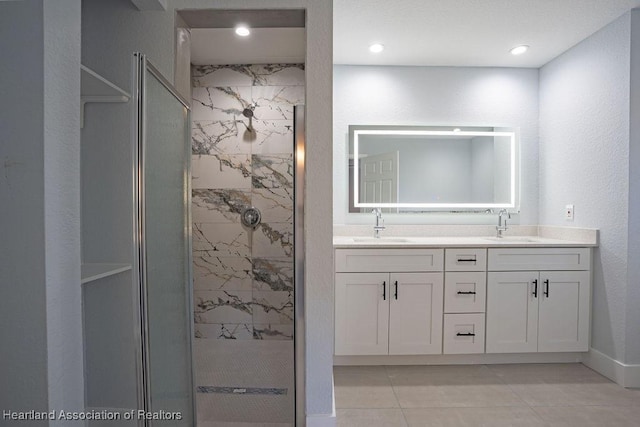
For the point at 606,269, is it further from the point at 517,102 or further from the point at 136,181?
the point at 136,181

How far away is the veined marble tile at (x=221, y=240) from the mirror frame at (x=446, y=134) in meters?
0.98

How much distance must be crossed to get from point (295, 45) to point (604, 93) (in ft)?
7.06

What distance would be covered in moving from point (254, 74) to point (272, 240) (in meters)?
1.37

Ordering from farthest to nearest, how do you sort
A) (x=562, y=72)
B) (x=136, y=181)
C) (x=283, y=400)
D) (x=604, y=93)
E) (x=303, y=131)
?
(x=562, y=72) → (x=604, y=93) → (x=283, y=400) → (x=303, y=131) → (x=136, y=181)

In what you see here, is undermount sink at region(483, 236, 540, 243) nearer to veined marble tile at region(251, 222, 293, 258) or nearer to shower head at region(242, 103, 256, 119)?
veined marble tile at region(251, 222, 293, 258)

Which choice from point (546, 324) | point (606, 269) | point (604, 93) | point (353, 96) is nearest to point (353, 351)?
point (546, 324)

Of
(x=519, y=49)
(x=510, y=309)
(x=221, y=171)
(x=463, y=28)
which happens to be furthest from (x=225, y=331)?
(x=519, y=49)

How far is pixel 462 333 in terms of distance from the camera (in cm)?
251

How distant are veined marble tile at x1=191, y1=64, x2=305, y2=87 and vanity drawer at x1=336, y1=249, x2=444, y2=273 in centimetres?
148

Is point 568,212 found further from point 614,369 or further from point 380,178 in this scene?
point 380,178

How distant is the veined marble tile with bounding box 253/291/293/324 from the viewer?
2811mm

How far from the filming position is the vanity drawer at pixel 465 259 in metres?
2.50

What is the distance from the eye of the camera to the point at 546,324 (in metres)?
2.54

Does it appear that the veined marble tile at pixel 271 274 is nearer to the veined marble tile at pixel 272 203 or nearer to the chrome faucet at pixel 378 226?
the veined marble tile at pixel 272 203
